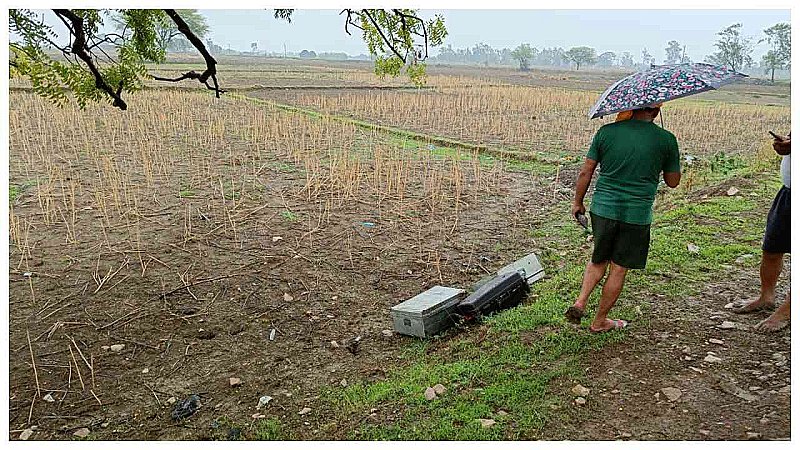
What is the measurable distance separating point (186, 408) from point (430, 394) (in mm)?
1298

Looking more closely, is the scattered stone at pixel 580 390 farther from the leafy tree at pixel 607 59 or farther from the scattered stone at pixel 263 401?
the leafy tree at pixel 607 59

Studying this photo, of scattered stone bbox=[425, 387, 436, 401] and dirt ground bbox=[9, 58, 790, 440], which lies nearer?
dirt ground bbox=[9, 58, 790, 440]

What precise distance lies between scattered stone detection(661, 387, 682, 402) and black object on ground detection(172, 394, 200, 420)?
2.38m

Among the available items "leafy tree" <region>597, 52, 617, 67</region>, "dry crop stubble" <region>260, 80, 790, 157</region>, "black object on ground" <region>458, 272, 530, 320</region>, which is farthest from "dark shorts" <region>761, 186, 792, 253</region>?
"leafy tree" <region>597, 52, 617, 67</region>

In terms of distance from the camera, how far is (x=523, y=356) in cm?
360

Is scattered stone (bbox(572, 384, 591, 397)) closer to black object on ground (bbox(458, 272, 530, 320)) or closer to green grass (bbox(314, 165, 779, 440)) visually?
green grass (bbox(314, 165, 779, 440))

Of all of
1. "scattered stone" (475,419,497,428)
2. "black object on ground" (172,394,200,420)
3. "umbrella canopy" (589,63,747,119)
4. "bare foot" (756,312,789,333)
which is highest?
"umbrella canopy" (589,63,747,119)

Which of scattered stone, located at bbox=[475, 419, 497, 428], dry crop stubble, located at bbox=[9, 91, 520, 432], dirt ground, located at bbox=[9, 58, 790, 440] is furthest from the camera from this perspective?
dry crop stubble, located at bbox=[9, 91, 520, 432]

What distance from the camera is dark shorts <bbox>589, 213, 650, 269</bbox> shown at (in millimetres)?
3389

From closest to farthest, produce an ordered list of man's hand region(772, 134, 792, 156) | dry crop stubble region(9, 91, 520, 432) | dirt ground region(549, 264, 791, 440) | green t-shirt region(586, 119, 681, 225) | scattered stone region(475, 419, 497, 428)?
dirt ground region(549, 264, 791, 440), scattered stone region(475, 419, 497, 428), green t-shirt region(586, 119, 681, 225), man's hand region(772, 134, 792, 156), dry crop stubble region(9, 91, 520, 432)

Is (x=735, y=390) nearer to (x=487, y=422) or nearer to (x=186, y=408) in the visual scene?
(x=487, y=422)

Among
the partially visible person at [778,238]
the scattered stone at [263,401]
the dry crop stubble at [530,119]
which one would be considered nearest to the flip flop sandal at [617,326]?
the partially visible person at [778,238]

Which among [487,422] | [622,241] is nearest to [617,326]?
[622,241]

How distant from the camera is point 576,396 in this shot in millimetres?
3092
